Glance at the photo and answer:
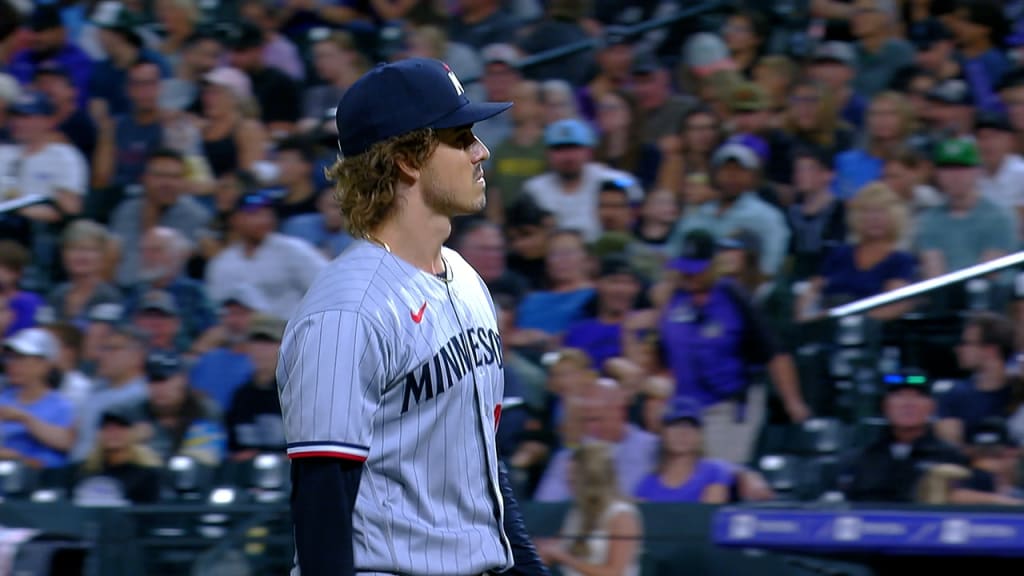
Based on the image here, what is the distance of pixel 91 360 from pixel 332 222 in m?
1.27

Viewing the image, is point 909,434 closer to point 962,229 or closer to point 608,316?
point 962,229

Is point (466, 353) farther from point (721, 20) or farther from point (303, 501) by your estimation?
point (721, 20)

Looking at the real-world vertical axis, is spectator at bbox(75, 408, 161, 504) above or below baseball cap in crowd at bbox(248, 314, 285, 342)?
below

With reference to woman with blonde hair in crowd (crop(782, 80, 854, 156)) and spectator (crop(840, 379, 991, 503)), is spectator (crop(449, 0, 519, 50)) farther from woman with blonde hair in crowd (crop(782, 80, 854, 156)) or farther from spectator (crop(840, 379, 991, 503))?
spectator (crop(840, 379, 991, 503))

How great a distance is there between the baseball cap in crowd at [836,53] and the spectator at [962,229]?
161cm

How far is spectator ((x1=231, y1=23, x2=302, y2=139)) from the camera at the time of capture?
Answer: 8.77 meters

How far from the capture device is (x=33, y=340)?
6.85 m

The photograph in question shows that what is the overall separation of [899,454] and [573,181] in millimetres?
2722

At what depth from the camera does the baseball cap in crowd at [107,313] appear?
23.3 ft

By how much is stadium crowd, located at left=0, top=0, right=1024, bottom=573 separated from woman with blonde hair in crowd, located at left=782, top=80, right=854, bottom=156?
0.06ft

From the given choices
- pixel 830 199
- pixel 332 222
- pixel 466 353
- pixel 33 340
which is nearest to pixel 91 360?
pixel 33 340

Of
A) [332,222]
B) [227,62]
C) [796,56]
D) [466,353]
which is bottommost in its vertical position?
[466,353]

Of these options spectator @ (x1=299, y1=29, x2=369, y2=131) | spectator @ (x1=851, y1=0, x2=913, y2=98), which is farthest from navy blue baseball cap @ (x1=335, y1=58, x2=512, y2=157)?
spectator @ (x1=299, y1=29, x2=369, y2=131)

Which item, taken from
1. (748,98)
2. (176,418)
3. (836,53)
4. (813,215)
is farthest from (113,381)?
(836,53)
